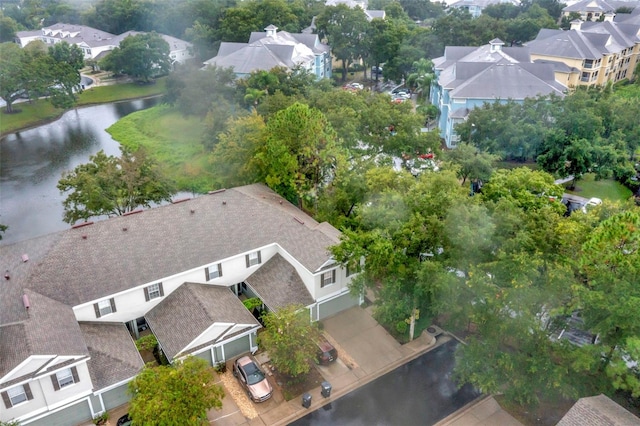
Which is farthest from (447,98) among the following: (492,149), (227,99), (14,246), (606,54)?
(14,246)

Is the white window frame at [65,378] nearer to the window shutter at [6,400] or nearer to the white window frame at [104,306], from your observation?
the window shutter at [6,400]

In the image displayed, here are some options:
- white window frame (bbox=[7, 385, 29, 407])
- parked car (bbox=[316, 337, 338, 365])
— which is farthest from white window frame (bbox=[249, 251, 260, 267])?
white window frame (bbox=[7, 385, 29, 407])

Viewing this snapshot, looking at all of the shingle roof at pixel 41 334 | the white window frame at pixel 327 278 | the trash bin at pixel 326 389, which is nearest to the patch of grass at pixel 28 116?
the shingle roof at pixel 41 334

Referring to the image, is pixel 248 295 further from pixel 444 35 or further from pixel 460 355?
pixel 444 35

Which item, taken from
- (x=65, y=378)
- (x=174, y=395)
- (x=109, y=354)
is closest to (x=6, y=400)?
(x=65, y=378)

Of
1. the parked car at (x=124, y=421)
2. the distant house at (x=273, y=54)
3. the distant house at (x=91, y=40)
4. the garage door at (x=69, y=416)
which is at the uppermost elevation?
the distant house at (x=273, y=54)

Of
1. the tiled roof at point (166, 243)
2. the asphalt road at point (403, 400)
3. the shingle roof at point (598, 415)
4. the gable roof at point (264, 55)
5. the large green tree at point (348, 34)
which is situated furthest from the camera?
the large green tree at point (348, 34)
